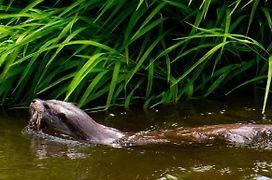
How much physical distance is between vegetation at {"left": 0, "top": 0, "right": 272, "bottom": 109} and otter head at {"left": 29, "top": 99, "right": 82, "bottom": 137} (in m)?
0.45

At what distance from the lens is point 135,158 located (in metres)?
3.28

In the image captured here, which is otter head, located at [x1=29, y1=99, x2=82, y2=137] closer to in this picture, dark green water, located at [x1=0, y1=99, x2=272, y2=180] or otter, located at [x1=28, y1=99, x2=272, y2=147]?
otter, located at [x1=28, y1=99, x2=272, y2=147]

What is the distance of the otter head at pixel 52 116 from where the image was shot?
371 centimetres

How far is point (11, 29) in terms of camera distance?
4.57m

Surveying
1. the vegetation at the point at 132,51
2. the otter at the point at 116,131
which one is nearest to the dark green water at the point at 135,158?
the otter at the point at 116,131

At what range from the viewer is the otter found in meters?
3.47

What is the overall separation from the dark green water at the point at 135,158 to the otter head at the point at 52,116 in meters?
0.11

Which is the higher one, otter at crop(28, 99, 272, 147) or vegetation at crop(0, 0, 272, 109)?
vegetation at crop(0, 0, 272, 109)

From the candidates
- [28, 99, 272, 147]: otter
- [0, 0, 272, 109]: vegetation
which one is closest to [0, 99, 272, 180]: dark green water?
[28, 99, 272, 147]: otter

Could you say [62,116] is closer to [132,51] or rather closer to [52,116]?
[52,116]

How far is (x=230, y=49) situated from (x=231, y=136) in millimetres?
1111

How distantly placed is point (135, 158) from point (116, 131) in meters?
0.43

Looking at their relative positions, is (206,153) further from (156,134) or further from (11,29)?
(11,29)

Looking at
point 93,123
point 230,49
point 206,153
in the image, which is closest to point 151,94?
point 230,49
